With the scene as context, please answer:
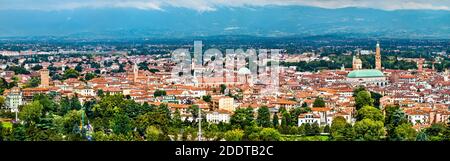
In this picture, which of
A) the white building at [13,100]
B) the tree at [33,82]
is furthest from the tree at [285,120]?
the tree at [33,82]

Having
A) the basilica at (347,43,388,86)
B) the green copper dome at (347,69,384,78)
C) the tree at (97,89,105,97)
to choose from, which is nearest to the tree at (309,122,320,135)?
the tree at (97,89,105,97)

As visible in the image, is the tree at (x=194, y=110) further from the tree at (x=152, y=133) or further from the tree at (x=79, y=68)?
the tree at (x=79, y=68)

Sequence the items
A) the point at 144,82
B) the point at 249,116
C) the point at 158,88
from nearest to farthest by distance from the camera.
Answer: the point at 249,116
the point at 158,88
the point at 144,82

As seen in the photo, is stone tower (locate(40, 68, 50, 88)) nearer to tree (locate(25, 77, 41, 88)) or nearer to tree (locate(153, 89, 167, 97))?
tree (locate(25, 77, 41, 88))

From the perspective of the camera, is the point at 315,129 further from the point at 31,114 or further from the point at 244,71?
the point at 244,71

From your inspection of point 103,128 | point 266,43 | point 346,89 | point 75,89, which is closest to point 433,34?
point 266,43

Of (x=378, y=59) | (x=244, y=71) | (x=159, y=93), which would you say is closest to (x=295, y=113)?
(x=159, y=93)

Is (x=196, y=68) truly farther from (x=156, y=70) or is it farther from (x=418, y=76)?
(x=418, y=76)
